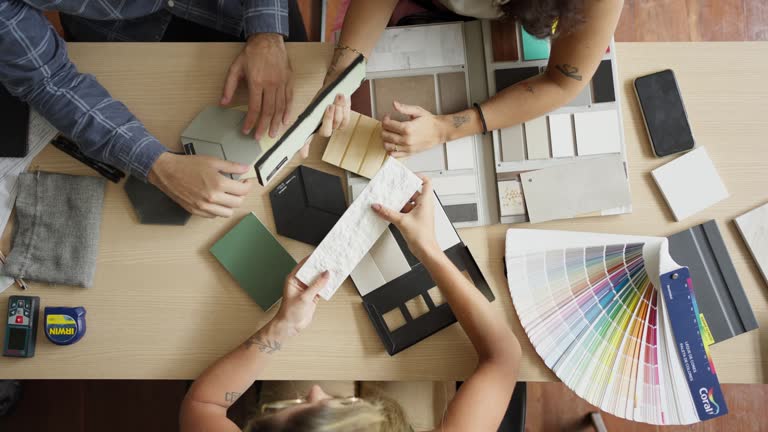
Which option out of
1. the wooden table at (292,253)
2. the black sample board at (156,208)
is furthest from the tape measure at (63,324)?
the black sample board at (156,208)

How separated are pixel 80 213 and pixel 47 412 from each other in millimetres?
843

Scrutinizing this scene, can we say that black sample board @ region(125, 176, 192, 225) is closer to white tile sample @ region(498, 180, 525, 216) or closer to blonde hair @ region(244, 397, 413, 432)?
blonde hair @ region(244, 397, 413, 432)

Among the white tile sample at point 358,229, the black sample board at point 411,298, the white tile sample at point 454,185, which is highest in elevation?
the white tile sample at point 454,185

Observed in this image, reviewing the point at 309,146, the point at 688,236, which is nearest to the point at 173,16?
the point at 309,146

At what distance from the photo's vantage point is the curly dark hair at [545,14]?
2.37 feet

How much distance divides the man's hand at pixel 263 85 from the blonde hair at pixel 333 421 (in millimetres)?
472

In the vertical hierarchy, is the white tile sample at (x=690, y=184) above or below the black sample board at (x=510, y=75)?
below

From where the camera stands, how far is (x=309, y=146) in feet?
3.06

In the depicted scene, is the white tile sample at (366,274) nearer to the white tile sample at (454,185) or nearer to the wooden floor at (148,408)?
the white tile sample at (454,185)

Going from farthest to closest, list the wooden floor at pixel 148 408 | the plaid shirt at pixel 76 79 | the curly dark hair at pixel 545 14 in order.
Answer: the wooden floor at pixel 148 408 < the plaid shirt at pixel 76 79 < the curly dark hair at pixel 545 14

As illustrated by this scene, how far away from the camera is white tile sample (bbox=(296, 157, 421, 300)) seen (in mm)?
876

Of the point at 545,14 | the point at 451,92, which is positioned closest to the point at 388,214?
the point at 451,92

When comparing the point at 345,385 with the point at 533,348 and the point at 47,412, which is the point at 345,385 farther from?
the point at 47,412

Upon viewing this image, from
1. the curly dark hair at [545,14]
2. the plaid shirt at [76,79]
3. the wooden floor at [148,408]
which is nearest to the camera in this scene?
the curly dark hair at [545,14]
